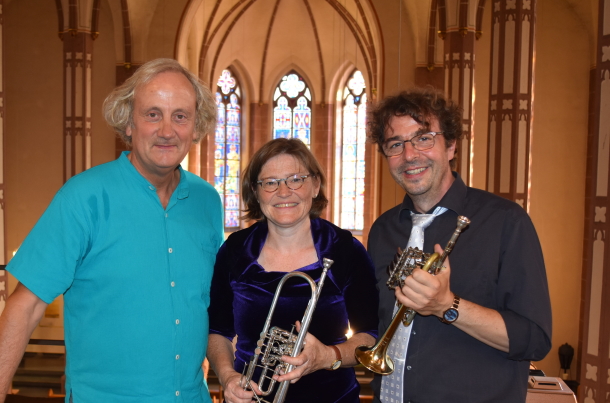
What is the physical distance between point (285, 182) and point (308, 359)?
80 centimetres

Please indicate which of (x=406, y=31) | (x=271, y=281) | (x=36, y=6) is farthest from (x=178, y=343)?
(x=36, y=6)

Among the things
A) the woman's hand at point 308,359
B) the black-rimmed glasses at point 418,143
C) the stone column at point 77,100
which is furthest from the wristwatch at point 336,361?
the stone column at point 77,100

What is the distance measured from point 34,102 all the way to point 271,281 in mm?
12376

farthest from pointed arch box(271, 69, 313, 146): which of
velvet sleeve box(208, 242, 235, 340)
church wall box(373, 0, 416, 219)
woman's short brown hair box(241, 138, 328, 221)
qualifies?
velvet sleeve box(208, 242, 235, 340)

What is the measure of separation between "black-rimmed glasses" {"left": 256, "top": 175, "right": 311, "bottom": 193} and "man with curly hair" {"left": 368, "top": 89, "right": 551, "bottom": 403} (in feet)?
1.39

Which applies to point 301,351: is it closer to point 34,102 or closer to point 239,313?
point 239,313

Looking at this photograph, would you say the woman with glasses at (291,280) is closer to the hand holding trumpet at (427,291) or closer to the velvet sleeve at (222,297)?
the velvet sleeve at (222,297)

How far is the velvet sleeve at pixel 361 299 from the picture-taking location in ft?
8.71

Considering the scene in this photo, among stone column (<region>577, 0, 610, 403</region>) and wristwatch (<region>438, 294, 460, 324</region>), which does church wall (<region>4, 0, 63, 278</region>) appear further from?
wristwatch (<region>438, 294, 460, 324</region>)

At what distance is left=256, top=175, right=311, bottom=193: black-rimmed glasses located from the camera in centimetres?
262

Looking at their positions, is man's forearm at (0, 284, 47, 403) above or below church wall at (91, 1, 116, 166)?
below

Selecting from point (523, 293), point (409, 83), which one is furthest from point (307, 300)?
point (409, 83)

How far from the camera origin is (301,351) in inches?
90.4

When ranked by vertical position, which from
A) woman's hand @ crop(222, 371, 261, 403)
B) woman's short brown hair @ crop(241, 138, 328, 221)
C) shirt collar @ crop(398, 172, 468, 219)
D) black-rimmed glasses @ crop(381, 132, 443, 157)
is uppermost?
black-rimmed glasses @ crop(381, 132, 443, 157)
